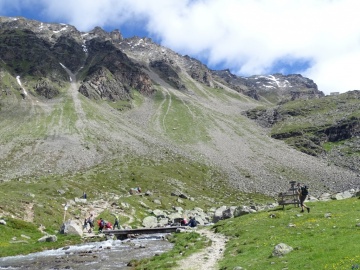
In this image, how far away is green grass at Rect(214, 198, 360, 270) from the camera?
2141 cm

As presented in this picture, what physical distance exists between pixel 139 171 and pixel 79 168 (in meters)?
19.4

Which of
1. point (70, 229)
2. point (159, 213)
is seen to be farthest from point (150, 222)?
point (70, 229)

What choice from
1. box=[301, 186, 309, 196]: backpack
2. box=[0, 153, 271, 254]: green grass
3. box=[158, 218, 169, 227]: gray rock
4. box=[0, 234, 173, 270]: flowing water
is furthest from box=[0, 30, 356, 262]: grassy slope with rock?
box=[301, 186, 309, 196]: backpack

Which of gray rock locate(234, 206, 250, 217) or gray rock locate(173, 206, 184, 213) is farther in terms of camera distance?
gray rock locate(173, 206, 184, 213)

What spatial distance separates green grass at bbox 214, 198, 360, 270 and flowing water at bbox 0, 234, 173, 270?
9.20m

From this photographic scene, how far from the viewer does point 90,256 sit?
3641 cm

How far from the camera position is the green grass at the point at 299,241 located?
2141 centimetres

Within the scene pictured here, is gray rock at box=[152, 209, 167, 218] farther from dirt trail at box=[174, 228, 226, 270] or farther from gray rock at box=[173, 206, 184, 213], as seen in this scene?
dirt trail at box=[174, 228, 226, 270]

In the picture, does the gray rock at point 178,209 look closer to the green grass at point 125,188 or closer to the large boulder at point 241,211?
the green grass at point 125,188

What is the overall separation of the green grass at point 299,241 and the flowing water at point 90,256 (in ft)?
30.2

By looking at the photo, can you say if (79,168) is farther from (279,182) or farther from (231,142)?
(231,142)

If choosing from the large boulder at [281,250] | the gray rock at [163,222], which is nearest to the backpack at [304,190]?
the large boulder at [281,250]

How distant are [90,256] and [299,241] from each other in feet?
67.1

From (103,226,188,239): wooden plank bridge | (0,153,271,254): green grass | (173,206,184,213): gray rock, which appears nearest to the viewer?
(103,226,188,239): wooden plank bridge
